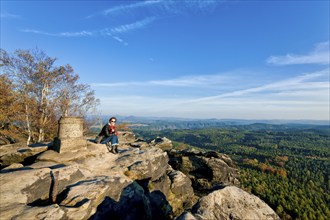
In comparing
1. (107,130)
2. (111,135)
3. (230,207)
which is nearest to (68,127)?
(107,130)

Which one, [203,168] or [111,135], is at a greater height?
[111,135]

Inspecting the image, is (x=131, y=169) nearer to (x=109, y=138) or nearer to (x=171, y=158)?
(x=109, y=138)

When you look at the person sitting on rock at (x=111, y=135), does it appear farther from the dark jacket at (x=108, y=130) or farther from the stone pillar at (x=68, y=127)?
the stone pillar at (x=68, y=127)

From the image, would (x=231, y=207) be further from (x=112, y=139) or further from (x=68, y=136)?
(x=68, y=136)

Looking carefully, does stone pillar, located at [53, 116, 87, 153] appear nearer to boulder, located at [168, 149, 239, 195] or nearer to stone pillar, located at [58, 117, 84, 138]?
stone pillar, located at [58, 117, 84, 138]

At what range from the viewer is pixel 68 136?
1370cm

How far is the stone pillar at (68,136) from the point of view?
13.4 m

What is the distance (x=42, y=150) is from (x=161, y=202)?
10.8m

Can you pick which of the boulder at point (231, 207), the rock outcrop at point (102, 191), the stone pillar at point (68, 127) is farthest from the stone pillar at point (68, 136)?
the boulder at point (231, 207)

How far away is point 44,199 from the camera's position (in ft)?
29.0

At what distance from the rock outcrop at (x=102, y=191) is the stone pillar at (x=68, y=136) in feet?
0.35

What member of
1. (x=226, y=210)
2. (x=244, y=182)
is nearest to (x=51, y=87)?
(x=226, y=210)

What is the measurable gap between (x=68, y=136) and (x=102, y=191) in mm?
6137

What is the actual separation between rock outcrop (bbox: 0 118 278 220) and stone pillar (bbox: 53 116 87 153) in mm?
105
